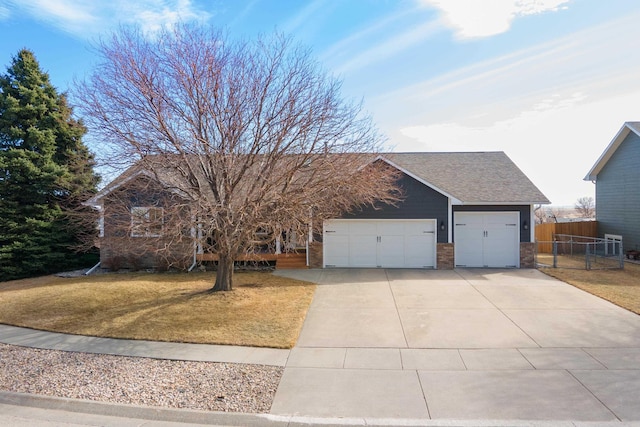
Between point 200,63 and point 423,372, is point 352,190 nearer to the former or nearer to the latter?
point 200,63

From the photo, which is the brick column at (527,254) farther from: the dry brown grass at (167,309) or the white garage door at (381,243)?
the dry brown grass at (167,309)

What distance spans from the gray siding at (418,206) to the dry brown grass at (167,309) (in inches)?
204

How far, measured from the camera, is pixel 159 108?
357 inches

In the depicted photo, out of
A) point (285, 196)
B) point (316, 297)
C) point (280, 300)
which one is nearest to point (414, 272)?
point (316, 297)

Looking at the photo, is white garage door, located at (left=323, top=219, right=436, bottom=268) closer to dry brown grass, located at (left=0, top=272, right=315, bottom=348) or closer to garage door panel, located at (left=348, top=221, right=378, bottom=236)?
garage door panel, located at (left=348, top=221, right=378, bottom=236)

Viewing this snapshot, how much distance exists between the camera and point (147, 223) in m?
9.02

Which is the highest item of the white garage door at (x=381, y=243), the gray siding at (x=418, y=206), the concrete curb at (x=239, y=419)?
the gray siding at (x=418, y=206)

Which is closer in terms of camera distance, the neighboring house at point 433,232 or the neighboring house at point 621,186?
the neighboring house at point 433,232

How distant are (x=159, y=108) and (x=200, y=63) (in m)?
1.46

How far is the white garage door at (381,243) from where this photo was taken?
51.6 feet

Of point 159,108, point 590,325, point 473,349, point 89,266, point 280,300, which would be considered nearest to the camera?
point 473,349

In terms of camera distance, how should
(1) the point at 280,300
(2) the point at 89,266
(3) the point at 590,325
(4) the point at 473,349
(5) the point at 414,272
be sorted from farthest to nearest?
1. (2) the point at 89,266
2. (5) the point at 414,272
3. (1) the point at 280,300
4. (3) the point at 590,325
5. (4) the point at 473,349

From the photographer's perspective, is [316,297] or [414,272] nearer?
[316,297]

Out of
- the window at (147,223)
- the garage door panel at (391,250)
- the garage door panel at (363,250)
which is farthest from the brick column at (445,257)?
the window at (147,223)
